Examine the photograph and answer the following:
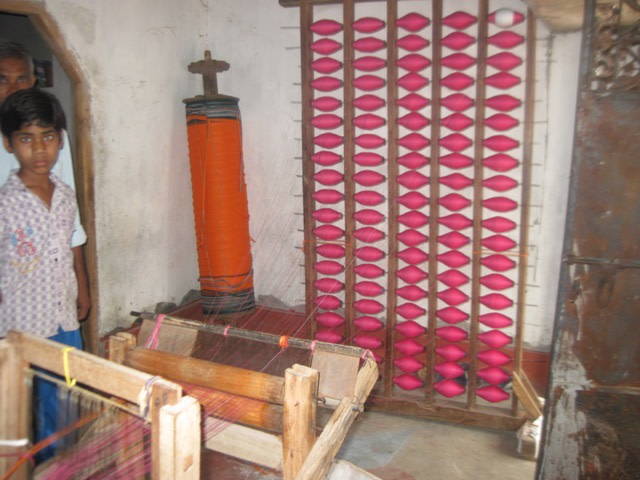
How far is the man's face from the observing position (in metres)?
2.05

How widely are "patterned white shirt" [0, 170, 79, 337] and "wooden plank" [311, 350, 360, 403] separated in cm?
108

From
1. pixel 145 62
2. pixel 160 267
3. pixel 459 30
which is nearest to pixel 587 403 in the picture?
pixel 459 30

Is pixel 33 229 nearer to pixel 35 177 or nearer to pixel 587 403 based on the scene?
pixel 35 177

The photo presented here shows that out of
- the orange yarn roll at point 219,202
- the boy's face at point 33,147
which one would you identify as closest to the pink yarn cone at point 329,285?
the orange yarn roll at point 219,202

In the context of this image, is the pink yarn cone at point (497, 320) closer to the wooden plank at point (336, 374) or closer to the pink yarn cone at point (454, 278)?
the pink yarn cone at point (454, 278)

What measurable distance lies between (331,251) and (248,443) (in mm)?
1495

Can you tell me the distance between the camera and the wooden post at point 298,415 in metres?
1.36

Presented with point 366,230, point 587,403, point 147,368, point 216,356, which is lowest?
point 216,356

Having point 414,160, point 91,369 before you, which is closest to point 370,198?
point 414,160

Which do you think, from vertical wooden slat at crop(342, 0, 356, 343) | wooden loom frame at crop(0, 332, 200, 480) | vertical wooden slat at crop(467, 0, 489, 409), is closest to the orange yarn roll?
vertical wooden slat at crop(342, 0, 356, 343)

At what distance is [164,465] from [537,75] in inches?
98.6

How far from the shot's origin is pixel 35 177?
194cm

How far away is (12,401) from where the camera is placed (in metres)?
1.34

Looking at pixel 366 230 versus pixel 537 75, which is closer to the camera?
pixel 537 75
